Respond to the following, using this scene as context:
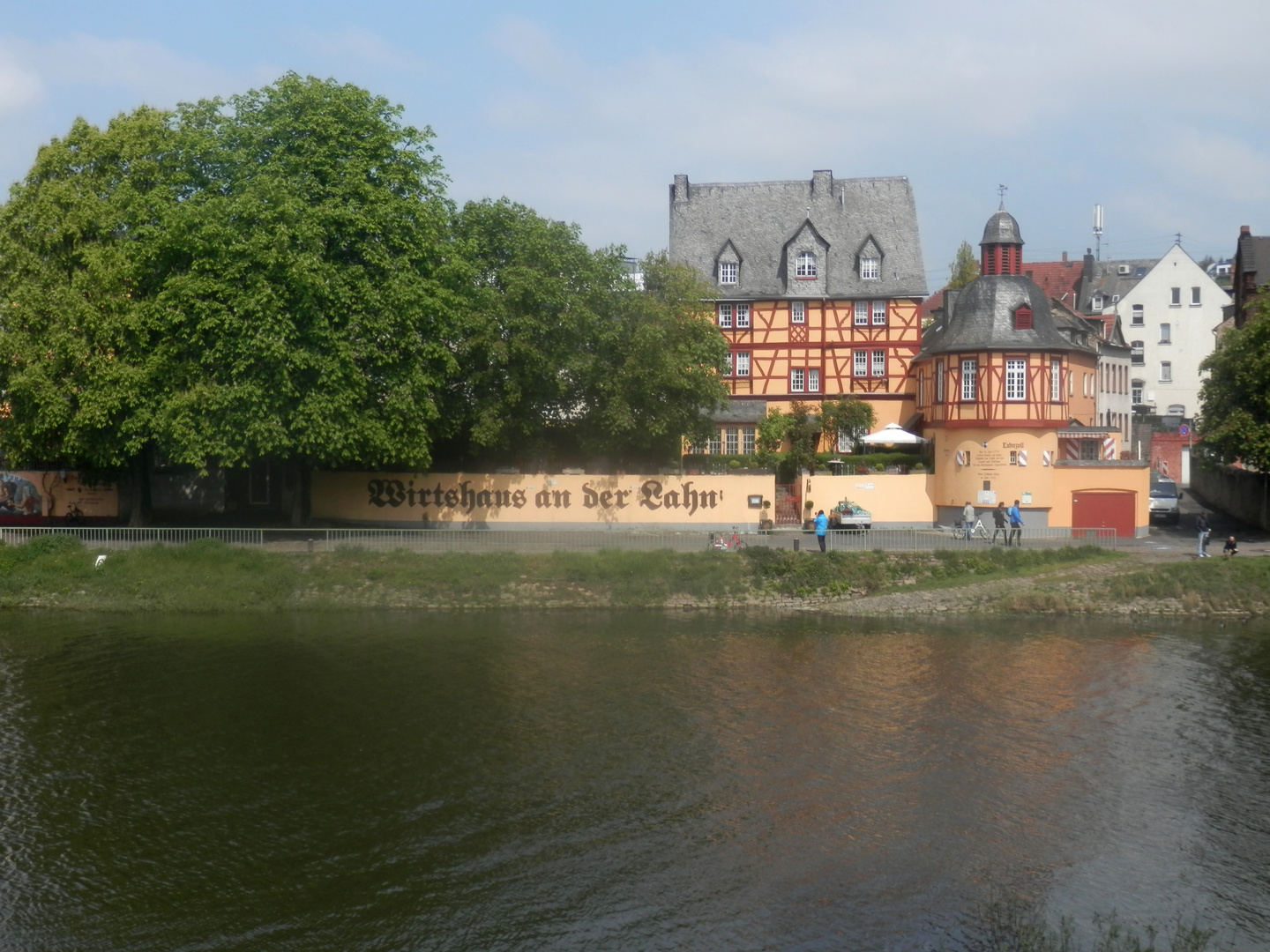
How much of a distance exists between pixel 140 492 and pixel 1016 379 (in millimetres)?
32924

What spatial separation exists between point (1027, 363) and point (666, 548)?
1721 cm

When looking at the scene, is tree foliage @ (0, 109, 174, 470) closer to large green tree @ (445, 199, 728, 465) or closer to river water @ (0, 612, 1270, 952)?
river water @ (0, 612, 1270, 952)

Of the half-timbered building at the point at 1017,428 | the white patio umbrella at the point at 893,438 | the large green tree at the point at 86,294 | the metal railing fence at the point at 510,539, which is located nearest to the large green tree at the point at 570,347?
the metal railing fence at the point at 510,539

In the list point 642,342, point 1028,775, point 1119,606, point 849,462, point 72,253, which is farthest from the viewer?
point 849,462

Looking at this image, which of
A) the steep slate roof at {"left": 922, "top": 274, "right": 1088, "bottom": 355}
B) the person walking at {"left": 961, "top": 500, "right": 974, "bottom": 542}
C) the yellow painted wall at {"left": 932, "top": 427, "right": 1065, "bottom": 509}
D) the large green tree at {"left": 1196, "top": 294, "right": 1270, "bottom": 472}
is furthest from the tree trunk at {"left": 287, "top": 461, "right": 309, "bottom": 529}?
the large green tree at {"left": 1196, "top": 294, "right": 1270, "bottom": 472}

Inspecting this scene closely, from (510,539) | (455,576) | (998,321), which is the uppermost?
(998,321)

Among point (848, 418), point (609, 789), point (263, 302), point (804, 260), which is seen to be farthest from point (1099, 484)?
point (609, 789)

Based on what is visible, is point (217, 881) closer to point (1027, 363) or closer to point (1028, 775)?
point (1028, 775)

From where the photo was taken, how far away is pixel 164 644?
32.3m

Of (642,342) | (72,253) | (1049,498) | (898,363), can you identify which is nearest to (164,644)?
(72,253)

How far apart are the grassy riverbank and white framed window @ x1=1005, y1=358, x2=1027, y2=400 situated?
31.9 feet

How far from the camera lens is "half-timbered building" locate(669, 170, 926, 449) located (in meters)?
62.9

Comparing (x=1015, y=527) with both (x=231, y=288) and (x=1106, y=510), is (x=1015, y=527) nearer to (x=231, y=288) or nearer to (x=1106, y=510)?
(x=1106, y=510)

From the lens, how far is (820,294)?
2489 inches
